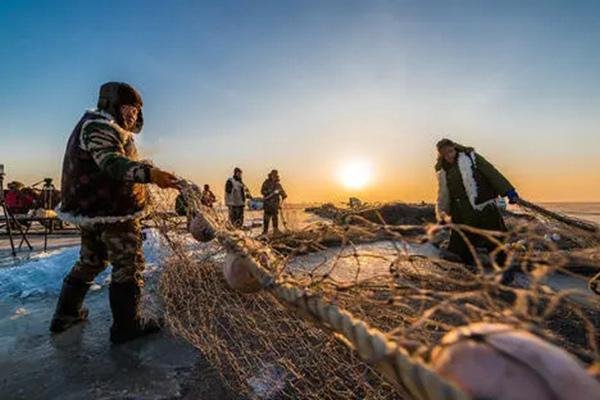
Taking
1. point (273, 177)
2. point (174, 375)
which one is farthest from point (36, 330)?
point (273, 177)

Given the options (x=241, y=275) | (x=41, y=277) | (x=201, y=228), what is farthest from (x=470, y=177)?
(x=41, y=277)

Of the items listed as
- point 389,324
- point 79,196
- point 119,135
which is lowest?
point 389,324

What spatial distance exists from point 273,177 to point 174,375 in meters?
10.4

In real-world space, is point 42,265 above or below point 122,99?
below

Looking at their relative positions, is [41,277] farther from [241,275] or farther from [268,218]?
[268,218]

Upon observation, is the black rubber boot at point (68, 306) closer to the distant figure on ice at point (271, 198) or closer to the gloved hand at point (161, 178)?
the gloved hand at point (161, 178)

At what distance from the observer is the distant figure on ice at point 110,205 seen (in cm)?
329

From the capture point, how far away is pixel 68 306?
375cm

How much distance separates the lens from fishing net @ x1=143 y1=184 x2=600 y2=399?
39.4 inches

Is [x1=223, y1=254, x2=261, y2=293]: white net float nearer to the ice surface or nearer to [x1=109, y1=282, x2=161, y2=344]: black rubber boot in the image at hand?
[x1=109, y1=282, x2=161, y2=344]: black rubber boot

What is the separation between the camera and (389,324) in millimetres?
2934

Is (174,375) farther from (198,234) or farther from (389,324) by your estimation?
(389,324)

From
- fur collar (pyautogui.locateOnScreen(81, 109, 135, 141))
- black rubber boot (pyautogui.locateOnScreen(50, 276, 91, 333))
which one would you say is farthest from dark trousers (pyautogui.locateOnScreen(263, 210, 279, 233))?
fur collar (pyautogui.locateOnScreen(81, 109, 135, 141))

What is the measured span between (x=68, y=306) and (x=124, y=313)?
2.35 ft
